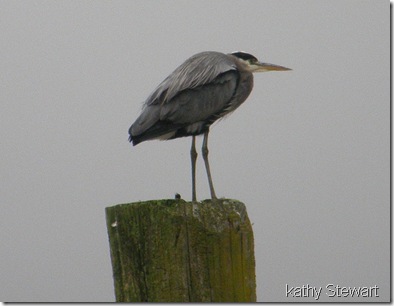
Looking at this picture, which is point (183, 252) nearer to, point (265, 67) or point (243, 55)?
point (243, 55)

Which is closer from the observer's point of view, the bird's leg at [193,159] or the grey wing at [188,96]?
the bird's leg at [193,159]

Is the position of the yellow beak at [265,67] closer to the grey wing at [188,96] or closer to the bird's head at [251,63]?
the bird's head at [251,63]

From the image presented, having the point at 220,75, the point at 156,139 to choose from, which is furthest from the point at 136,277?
the point at 220,75

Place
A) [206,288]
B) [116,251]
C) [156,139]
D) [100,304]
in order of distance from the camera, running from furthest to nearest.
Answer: [156,139] < [100,304] < [116,251] < [206,288]

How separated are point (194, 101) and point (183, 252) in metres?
3.31

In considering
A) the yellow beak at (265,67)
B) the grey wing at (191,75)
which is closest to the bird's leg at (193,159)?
the grey wing at (191,75)

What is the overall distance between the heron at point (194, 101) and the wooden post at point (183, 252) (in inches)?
95.6

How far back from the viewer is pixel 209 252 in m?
4.79

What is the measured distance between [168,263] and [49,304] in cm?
143

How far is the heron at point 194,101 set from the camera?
7594mm

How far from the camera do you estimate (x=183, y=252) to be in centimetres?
477

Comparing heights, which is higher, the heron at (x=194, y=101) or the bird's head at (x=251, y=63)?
the bird's head at (x=251, y=63)

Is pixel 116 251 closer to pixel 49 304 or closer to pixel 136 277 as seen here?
pixel 136 277

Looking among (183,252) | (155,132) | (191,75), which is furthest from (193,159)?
(183,252)
